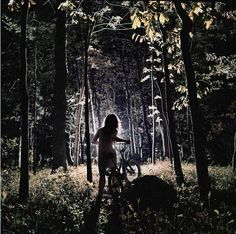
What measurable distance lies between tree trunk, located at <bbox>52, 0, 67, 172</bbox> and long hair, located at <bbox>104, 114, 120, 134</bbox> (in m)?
8.12

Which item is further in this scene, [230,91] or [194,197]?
[230,91]

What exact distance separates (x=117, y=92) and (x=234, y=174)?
39.9 m

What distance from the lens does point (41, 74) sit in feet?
98.6

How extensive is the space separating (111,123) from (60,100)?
28.7ft

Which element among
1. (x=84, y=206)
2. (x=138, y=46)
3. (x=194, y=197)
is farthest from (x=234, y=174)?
(x=138, y=46)

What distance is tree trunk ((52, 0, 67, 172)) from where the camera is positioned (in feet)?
57.2

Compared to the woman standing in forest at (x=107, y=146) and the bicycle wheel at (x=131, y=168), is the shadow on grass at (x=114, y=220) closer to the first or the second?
the woman standing in forest at (x=107, y=146)

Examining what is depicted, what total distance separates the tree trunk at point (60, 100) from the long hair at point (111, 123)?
8118 millimetres

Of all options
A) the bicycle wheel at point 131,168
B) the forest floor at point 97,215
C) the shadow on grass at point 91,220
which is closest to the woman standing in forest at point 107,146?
the shadow on grass at point 91,220

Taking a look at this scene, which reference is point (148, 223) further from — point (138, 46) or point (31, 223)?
point (138, 46)

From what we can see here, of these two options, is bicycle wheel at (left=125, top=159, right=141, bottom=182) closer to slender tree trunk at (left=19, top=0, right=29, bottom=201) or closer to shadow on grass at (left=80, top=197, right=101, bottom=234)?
shadow on grass at (left=80, top=197, right=101, bottom=234)

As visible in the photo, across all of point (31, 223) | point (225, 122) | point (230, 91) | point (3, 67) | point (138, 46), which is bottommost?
point (31, 223)

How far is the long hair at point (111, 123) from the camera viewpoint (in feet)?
31.3

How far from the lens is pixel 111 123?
31.4 feet
